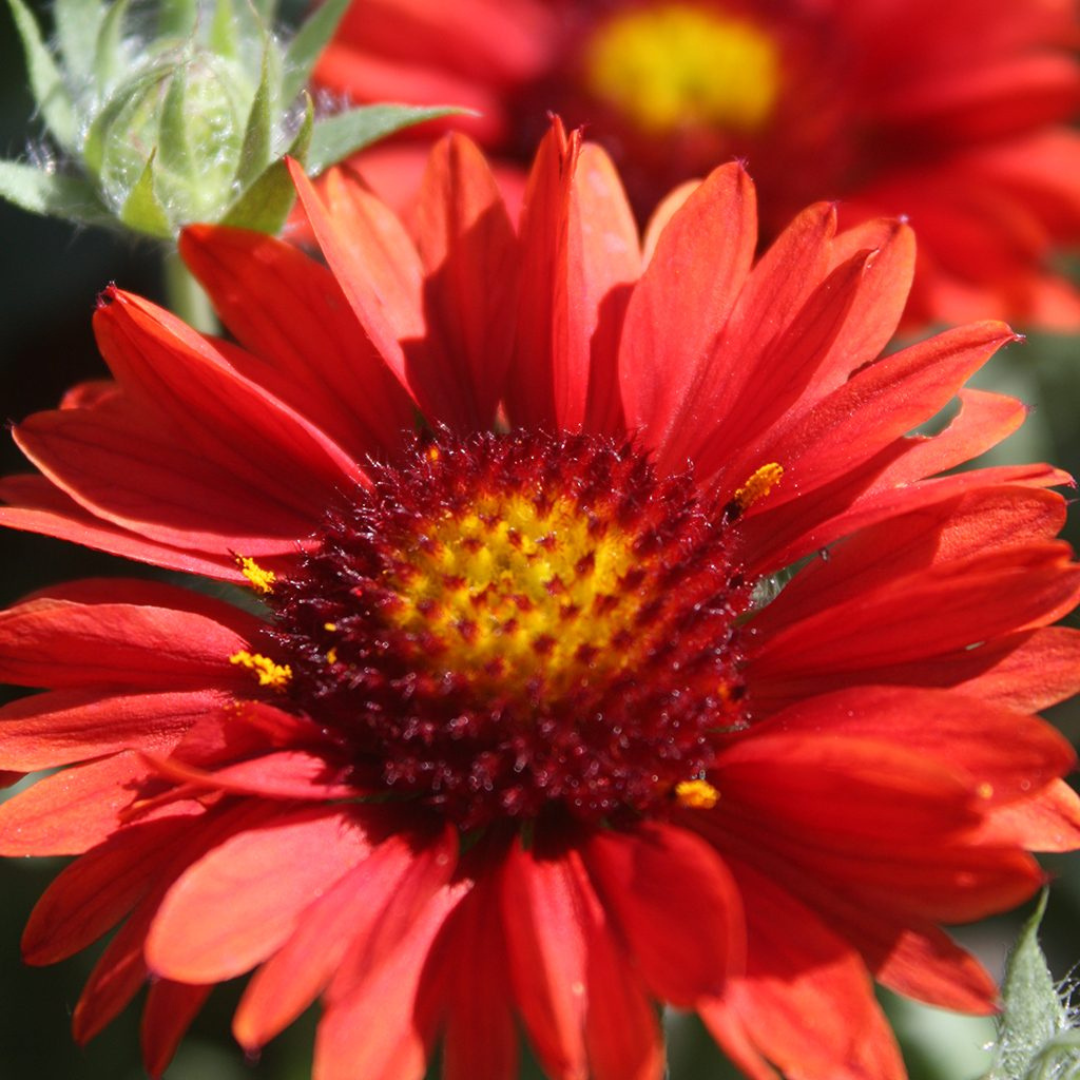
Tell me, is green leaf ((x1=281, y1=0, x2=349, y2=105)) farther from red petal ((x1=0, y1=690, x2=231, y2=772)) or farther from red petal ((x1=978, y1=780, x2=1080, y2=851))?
red petal ((x1=978, y1=780, x2=1080, y2=851))

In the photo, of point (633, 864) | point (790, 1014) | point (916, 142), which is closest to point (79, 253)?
point (916, 142)

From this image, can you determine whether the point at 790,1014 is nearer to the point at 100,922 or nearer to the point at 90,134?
the point at 100,922

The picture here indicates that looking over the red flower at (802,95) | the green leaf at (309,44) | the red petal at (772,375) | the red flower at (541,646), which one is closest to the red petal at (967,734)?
the red flower at (541,646)

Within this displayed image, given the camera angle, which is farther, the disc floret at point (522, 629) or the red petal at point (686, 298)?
the red petal at point (686, 298)

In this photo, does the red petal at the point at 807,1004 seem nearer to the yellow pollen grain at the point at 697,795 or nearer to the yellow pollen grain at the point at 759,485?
the yellow pollen grain at the point at 697,795

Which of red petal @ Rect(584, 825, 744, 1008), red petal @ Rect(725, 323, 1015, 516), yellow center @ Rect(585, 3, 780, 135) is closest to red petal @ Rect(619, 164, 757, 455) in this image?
red petal @ Rect(725, 323, 1015, 516)

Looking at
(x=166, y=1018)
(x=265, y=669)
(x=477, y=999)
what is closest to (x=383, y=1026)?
(x=477, y=999)
